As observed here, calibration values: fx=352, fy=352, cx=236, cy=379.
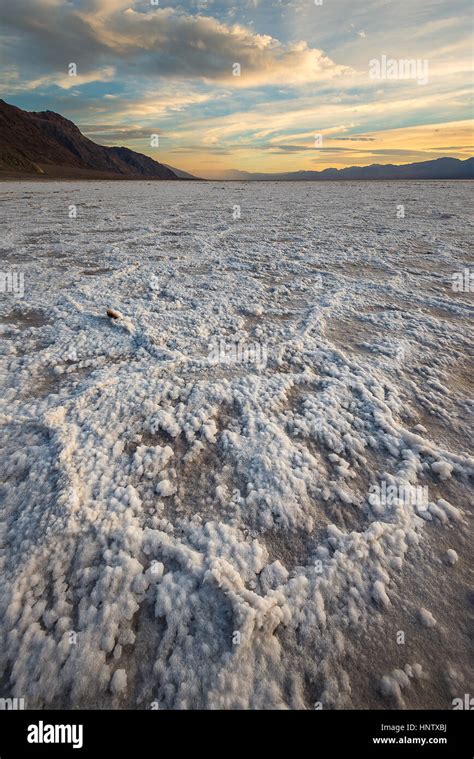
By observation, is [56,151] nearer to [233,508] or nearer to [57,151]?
[57,151]

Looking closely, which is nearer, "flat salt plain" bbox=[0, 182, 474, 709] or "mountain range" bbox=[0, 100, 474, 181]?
"flat salt plain" bbox=[0, 182, 474, 709]

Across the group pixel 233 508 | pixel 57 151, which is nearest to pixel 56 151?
pixel 57 151

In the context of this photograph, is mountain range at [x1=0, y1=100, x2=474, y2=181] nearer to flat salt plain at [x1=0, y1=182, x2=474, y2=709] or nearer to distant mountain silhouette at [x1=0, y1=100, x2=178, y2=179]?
distant mountain silhouette at [x1=0, y1=100, x2=178, y2=179]

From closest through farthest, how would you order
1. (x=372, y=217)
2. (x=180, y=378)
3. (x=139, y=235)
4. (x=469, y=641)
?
(x=469, y=641) < (x=180, y=378) < (x=139, y=235) < (x=372, y=217)

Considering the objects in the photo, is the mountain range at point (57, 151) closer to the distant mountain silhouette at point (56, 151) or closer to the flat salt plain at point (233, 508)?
the distant mountain silhouette at point (56, 151)

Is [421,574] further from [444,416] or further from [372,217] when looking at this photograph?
[372,217]

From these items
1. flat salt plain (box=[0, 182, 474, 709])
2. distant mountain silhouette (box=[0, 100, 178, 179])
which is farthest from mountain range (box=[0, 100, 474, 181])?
flat salt plain (box=[0, 182, 474, 709])
